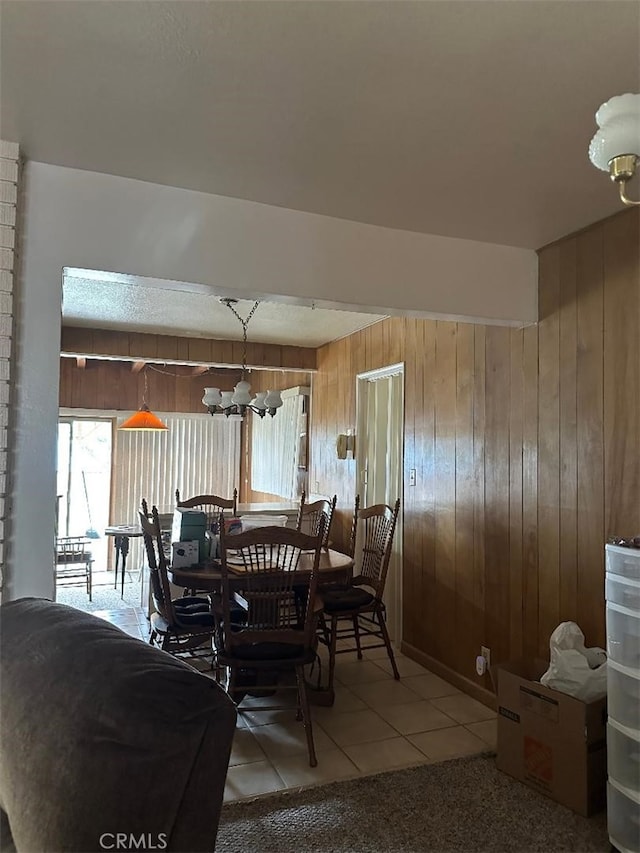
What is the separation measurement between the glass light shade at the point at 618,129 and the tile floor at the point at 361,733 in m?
2.47

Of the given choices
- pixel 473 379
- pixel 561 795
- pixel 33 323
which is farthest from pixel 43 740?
pixel 473 379

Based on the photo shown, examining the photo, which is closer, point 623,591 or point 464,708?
point 623,591

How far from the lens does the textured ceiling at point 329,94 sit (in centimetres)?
142

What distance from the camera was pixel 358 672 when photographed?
3.84 meters

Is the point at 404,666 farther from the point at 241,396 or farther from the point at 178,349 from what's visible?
the point at 178,349

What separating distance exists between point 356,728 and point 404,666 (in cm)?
98

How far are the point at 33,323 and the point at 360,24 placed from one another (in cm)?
141

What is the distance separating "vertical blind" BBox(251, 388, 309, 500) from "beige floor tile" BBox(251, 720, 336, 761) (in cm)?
340

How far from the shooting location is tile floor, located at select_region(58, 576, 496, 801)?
2.57m

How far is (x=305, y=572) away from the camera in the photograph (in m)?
3.05

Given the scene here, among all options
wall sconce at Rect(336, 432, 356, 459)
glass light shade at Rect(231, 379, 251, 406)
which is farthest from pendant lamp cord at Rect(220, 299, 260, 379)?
wall sconce at Rect(336, 432, 356, 459)

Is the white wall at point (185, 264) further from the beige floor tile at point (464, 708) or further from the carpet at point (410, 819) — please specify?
the beige floor tile at point (464, 708)

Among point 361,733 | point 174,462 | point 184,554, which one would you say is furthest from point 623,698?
point 174,462

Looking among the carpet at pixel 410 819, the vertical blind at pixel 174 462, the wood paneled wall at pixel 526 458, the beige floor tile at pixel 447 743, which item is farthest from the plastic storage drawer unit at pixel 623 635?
the vertical blind at pixel 174 462
